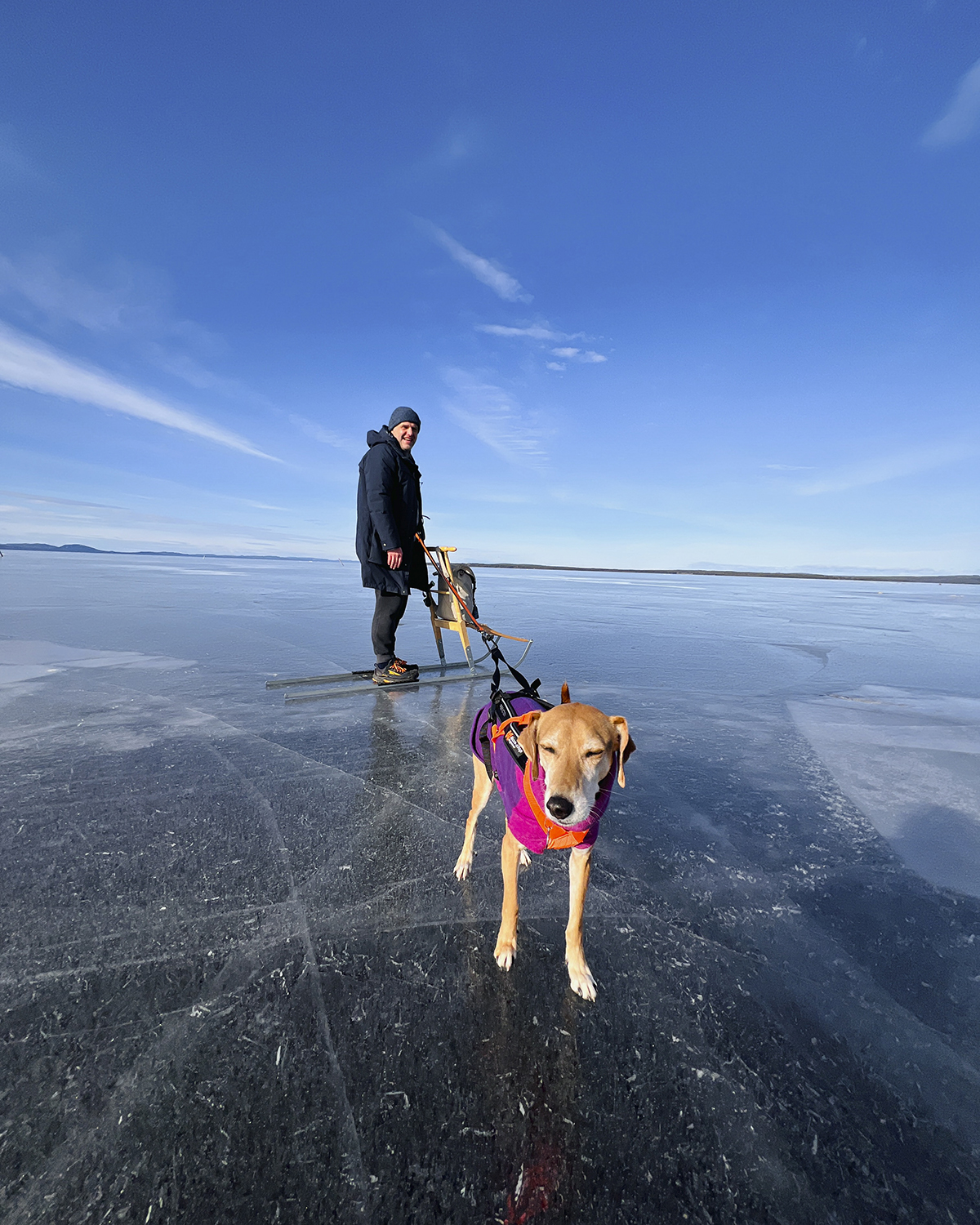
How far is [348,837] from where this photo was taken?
101 inches

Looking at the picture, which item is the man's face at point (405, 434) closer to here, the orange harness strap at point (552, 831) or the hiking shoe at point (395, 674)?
the hiking shoe at point (395, 674)

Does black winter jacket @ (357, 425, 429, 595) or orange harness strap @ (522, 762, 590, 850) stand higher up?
black winter jacket @ (357, 425, 429, 595)

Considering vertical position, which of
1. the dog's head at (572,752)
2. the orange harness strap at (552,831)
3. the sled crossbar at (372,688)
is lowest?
the sled crossbar at (372,688)

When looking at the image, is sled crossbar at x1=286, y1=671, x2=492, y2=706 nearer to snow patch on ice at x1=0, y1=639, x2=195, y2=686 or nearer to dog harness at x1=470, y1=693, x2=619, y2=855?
snow patch on ice at x1=0, y1=639, x2=195, y2=686

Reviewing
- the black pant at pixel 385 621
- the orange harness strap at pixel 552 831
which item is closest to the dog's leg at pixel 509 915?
the orange harness strap at pixel 552 831

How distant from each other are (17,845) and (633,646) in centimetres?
747

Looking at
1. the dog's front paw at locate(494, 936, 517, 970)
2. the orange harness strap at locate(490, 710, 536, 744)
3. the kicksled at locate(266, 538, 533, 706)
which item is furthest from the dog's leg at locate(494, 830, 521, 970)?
the kicksled at locate(266, 538, 533, 706)

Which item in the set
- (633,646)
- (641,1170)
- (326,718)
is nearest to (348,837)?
(641,1170)

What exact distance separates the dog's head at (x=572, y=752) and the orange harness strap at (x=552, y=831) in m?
0.08

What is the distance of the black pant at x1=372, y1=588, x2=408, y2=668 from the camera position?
572 centimetres

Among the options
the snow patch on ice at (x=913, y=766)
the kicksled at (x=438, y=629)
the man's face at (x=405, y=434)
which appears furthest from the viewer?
the man's face at (x=405, y=434)

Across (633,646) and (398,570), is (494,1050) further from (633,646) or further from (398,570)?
(633,646)

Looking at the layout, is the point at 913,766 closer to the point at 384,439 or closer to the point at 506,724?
the point at 506,724

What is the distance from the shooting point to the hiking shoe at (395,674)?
18.7ft
